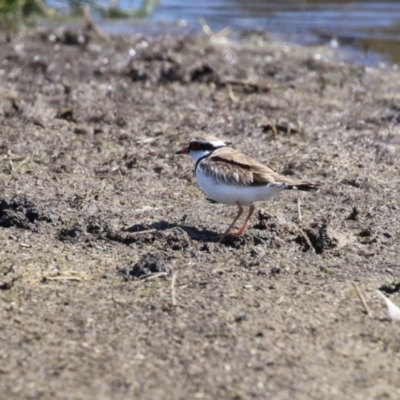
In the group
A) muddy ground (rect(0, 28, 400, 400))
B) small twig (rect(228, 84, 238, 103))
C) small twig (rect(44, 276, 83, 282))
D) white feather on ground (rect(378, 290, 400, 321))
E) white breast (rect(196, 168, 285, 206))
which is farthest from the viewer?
small twig (rect(228, 84, 238, 103))

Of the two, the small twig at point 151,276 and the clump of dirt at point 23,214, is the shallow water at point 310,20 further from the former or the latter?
the small twig at point 151,276

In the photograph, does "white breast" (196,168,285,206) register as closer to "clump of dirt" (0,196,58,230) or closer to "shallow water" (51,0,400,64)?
"clump of dirt" (0,196,58,230)

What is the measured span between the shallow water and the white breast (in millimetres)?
7524

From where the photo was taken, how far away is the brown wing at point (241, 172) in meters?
5.77

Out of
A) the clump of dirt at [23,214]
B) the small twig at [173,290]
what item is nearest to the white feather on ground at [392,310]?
the small twig at [173,290]

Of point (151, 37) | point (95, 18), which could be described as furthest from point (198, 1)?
point (151, 37)

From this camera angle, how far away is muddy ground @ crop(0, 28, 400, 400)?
13.7 feet

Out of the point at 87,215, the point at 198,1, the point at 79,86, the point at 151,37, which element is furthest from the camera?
the point at 198,1

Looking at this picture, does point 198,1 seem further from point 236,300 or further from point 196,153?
point 236,300

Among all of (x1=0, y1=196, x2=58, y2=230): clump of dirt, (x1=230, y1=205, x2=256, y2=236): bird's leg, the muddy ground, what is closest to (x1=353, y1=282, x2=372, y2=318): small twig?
the muddy ground

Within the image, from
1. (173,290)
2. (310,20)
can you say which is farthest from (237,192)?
(310,20)

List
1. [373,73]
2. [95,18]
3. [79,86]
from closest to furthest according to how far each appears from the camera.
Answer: [79,86] < [373,73] < [95,18]

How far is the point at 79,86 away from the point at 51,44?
2.56 metres

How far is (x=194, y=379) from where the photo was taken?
4047 millimetres
